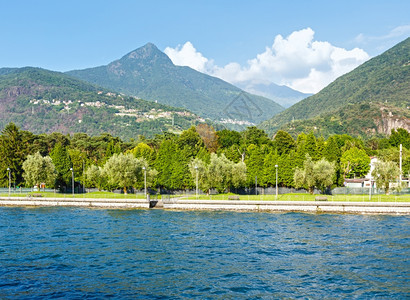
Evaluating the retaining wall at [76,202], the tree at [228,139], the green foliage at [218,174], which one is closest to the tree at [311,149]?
the green foliage at [218,174]

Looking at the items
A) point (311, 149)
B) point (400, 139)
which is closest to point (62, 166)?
point (311, 149)

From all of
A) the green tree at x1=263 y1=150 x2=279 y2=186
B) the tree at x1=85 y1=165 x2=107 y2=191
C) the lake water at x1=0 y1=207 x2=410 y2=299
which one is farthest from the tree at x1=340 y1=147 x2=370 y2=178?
the tree at x1=85 y1=165 x2=107 y2=191

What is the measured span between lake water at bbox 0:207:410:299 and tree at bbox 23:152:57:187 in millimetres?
36542

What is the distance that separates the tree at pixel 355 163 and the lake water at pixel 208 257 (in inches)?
2583

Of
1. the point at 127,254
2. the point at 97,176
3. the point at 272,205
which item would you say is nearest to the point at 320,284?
the point at 127,254

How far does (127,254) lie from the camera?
39531mm

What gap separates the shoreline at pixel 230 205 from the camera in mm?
63656

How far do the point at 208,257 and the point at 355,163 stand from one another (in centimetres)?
9539

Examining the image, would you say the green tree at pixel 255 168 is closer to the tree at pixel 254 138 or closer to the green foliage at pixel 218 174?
the green foliage at pixel 218 174

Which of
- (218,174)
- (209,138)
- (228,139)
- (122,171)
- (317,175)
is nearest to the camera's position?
(317,175)

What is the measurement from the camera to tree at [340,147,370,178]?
123 metres

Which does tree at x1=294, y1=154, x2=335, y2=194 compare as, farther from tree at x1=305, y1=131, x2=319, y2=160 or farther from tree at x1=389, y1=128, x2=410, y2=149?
tree at x1=389, y1=128, x2=410, y2=149

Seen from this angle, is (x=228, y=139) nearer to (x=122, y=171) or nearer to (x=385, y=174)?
(x=122, y=171)

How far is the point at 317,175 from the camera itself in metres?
80.3
